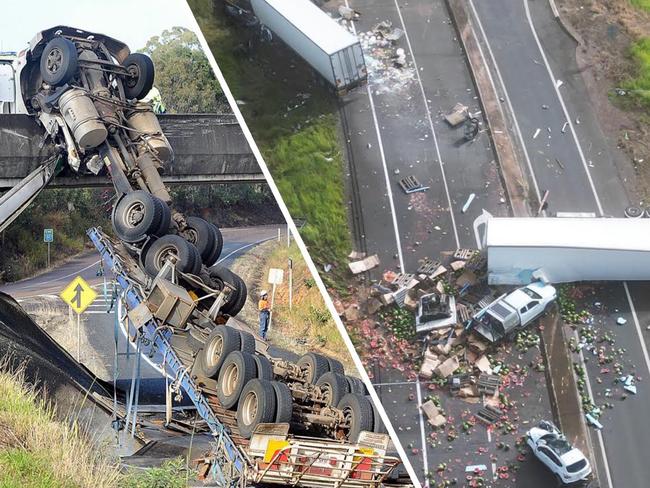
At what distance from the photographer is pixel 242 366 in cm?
956

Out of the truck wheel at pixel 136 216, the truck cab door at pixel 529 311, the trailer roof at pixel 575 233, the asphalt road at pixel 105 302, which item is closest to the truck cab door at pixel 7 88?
the asphalt road at pixel 105 302

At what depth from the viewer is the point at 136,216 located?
11.8 meters

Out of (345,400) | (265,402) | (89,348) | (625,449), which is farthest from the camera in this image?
(89,348)

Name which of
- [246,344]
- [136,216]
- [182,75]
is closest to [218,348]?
[246,344]

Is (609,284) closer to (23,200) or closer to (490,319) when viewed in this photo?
(490,319)

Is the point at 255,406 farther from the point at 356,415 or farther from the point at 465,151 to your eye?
the point at 465,151

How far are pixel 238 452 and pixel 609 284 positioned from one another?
4339mm

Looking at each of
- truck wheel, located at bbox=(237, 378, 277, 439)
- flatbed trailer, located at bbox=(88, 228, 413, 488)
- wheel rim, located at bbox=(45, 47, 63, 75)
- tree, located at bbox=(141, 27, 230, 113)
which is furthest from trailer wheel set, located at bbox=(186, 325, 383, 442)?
tree, located at bbox=(141, 27, 230, 113)

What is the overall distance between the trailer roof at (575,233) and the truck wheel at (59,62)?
786cm

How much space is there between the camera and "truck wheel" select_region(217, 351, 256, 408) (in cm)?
956

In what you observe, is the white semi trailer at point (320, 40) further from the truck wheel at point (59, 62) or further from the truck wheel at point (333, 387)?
the truck wheel at point (59, 62)

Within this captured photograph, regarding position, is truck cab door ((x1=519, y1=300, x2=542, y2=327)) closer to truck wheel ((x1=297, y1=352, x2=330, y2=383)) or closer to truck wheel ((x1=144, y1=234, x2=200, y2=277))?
truck wheel ((x1=297, y1=352, x2=330, y2=383))

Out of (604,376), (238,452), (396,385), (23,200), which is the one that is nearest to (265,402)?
(238,452)

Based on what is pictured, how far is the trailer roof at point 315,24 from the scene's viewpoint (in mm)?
9375
